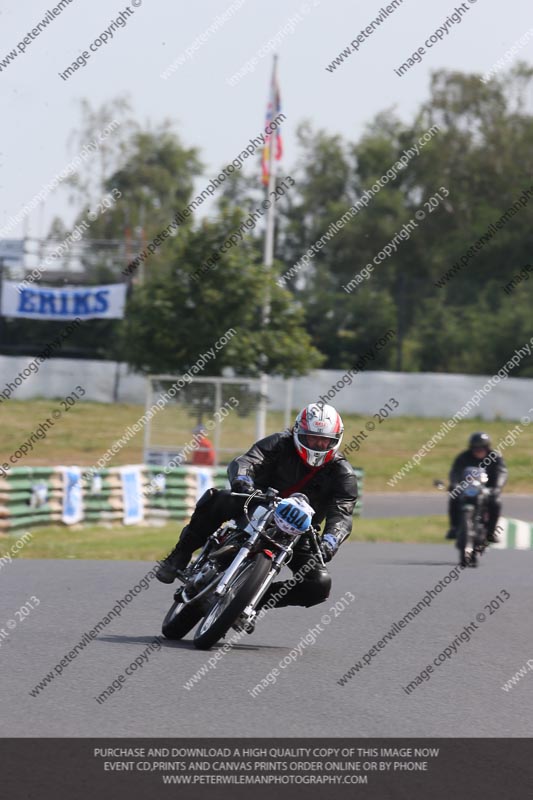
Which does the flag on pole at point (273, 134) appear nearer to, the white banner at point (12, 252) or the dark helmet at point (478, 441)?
the dark helmet at point (478, 441)

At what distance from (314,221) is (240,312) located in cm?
3930

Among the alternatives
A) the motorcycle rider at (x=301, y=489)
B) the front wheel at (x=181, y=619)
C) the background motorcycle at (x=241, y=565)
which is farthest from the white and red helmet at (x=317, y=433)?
the front wheel at (x=181, y=619)

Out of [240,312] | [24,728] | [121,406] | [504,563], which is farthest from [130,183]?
[24,728]

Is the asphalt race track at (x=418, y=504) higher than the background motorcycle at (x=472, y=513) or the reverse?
the reverse

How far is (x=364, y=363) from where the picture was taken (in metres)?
46.4

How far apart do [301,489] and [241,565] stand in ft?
3.33

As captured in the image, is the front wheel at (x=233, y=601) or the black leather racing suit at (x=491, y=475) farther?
the black leather racing suit at (x=491, y=475)

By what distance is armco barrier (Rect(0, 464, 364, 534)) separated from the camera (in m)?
17.8

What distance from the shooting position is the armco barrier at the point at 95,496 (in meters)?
17.8

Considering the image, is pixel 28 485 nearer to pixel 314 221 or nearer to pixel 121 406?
pixel 121 406

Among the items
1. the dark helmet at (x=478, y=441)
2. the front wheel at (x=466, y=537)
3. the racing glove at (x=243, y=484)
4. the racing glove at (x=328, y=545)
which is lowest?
the front wheel at (x=466, y=537)

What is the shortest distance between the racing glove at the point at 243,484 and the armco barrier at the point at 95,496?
9.45 m
